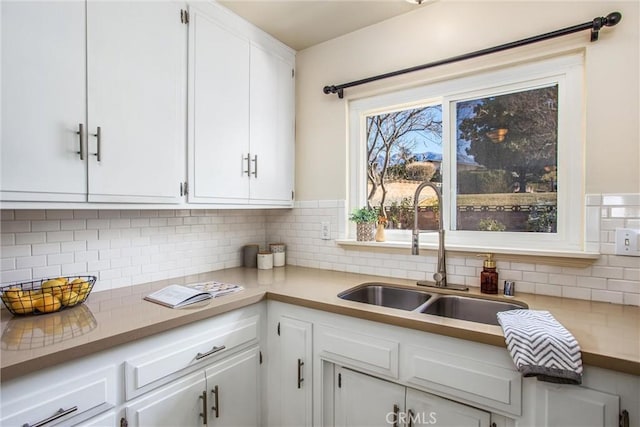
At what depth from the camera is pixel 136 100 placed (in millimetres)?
1551

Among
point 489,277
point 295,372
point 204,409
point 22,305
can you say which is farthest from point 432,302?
point 22,305

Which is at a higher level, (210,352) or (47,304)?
(47,304)

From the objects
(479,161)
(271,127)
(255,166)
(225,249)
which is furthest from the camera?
(225,249)

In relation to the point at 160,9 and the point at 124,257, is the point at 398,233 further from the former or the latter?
the point at 160,9

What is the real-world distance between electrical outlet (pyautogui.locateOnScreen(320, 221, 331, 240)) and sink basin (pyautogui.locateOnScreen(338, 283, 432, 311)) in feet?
1.64

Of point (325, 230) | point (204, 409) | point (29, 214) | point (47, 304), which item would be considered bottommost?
point (204, 409)

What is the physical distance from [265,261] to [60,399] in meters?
1.36

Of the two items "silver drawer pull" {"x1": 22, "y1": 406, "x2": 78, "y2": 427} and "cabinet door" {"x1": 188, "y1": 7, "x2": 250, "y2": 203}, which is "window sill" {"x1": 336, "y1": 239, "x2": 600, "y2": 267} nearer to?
"cabinet door" {"x1": 188, "y1": 7, "x2": 250, "y2": 203}

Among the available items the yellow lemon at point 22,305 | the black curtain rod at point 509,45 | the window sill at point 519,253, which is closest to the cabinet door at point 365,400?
the window sill at point 519,253

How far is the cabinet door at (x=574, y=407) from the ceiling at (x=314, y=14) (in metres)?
1.86

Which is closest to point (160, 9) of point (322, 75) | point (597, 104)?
point (322, 75)

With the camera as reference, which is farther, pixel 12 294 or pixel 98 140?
pixel 98 140

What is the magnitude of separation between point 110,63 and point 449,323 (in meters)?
1.67

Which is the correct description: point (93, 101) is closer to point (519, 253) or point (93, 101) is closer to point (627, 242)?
point (519, 253)
